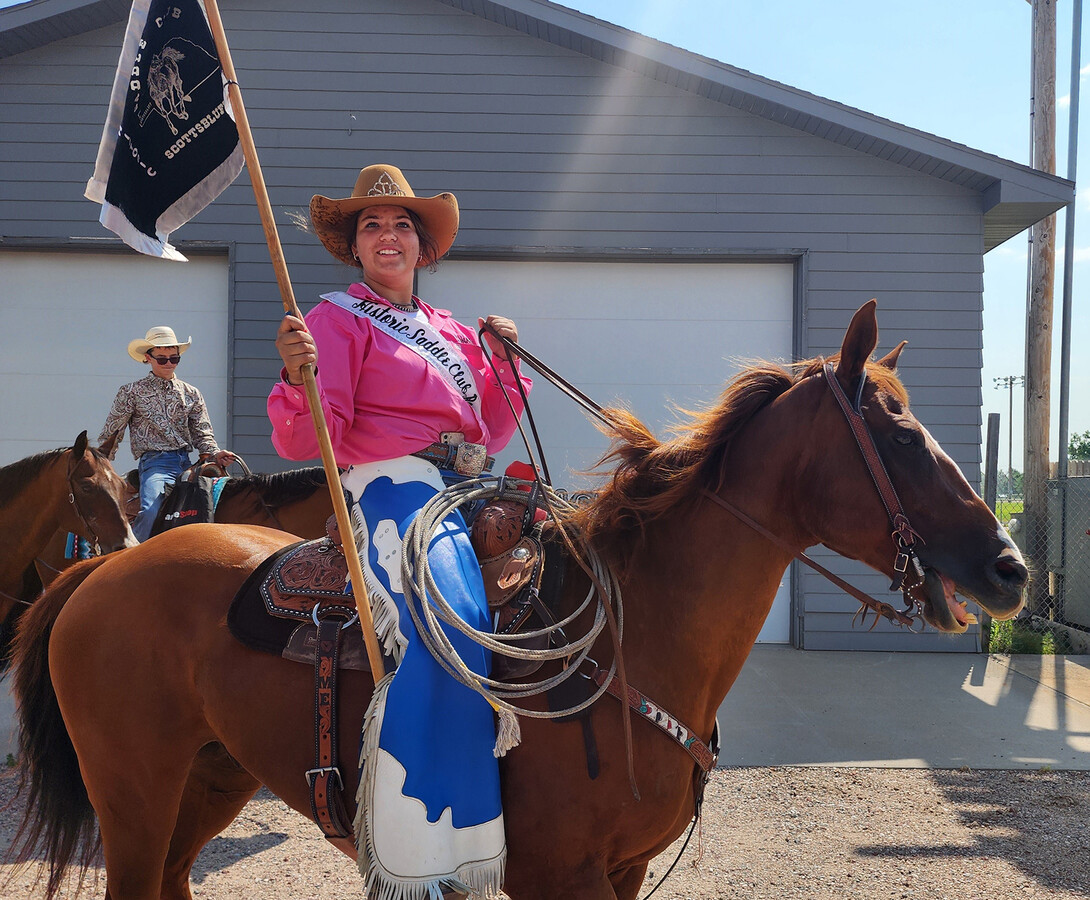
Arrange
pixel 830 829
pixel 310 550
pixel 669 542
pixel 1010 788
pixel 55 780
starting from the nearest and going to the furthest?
pixel 669 542
pixel 310 550
pixel 55 780
pixel 830 829
pixel 1010 788

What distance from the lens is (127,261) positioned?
738cm

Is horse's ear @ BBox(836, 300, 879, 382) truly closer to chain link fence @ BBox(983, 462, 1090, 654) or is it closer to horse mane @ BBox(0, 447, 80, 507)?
horse mane @ BBox(0, 447, 80, 507)

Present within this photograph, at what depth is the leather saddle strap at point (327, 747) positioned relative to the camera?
193 cm

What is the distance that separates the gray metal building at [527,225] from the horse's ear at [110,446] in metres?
2.02

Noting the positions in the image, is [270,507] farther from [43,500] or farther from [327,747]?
[327,747]

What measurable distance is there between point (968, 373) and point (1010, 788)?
418 cm

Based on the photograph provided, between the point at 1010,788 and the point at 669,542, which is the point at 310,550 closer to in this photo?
the point at 669,542

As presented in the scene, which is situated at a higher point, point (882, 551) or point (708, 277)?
point (708, 277)

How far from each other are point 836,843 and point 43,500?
467 centimetres

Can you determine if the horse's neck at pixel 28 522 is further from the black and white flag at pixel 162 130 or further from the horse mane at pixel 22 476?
the black and white flag at pixel 162 130

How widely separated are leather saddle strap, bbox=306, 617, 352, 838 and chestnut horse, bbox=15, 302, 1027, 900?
0.03 meters

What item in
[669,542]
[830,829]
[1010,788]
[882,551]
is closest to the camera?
[882,551]

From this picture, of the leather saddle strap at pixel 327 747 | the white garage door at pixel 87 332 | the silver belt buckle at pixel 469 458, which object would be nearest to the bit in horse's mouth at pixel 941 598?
the silver belt buckle at pixel 469 458

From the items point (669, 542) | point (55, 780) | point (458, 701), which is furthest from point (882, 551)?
point (55, 780)
